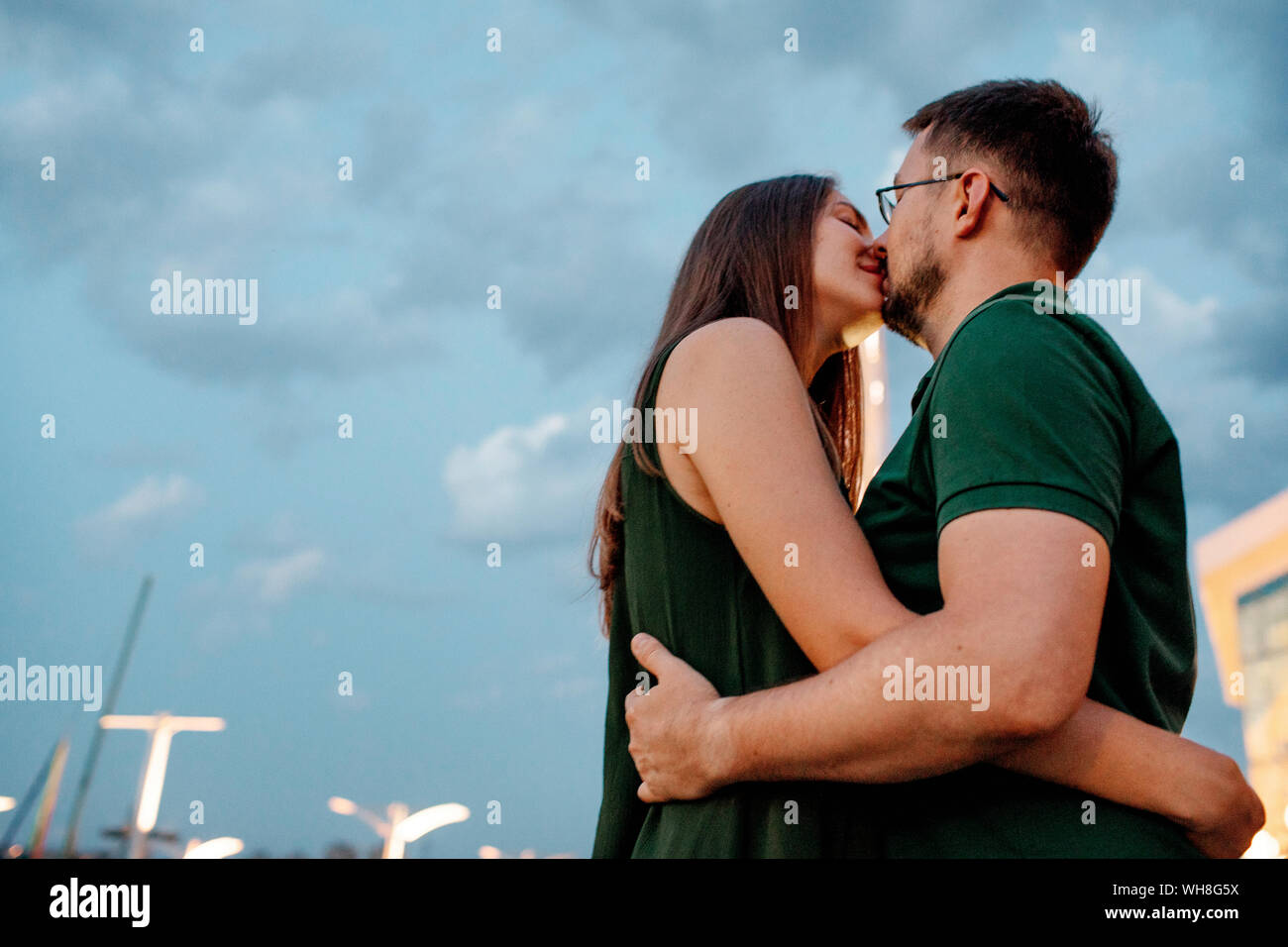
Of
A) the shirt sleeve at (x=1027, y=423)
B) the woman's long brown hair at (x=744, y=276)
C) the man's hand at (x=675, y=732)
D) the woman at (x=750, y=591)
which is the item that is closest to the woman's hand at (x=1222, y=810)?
the woman at (x=750, y=591)

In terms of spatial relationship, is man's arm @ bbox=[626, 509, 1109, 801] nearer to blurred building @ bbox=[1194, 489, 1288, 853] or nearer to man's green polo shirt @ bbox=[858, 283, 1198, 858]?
man's green polo shirt @ bbox=[858, 283, 1198, 858]

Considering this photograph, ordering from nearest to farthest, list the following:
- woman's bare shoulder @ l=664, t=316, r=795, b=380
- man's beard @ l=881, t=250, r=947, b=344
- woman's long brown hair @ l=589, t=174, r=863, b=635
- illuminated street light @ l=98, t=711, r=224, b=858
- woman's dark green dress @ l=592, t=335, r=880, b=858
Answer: woman's dark green dress @ l=592, t=335, r=880, b=858
woman's bare shoulder @ l=664, t=316, r=795, b=380
woman's long brown hair @ l=589, t=174, r=863, b=635
man's beard @ l=881, t=250, r=947, b=344
illuminated street light @ l=98, t=711, r=224, b=858

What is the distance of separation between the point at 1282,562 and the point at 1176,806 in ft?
41.3

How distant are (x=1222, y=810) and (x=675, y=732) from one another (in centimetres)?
99

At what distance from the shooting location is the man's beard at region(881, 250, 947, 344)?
2.63 m

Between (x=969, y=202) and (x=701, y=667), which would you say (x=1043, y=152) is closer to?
(x=969, y=202)

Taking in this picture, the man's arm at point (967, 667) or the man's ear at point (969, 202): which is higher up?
the man's ear at point (969, 202)

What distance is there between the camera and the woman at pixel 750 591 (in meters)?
1.89

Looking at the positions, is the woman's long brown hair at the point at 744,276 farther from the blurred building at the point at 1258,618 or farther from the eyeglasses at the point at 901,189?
the blurred building at the point at 1258,618

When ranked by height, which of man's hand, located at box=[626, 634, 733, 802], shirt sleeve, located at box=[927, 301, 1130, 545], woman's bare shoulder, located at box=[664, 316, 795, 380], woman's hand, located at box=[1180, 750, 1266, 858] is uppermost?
woman's bare shoulder, located at box=[664, 316, 795, 380]

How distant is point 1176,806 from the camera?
1.87m

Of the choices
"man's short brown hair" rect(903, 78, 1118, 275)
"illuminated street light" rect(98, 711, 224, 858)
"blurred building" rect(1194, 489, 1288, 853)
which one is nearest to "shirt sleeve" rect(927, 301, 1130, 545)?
"man's short brown hair" rect(903, 78, 1118, 275)
